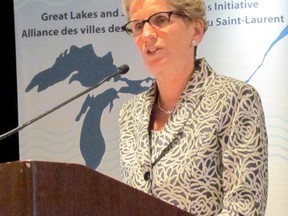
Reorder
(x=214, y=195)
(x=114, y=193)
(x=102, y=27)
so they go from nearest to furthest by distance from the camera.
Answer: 1. (x=114, y=193)
2. (x=214, y=195)
3. (x=102, y=27)

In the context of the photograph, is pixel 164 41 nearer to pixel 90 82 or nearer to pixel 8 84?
pixel 90 82

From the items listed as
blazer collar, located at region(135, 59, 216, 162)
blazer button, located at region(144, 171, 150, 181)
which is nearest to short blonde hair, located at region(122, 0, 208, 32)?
blazer collar, located at region(135, 59, 216, 162)

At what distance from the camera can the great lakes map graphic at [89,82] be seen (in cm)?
313

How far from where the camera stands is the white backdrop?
303 cm

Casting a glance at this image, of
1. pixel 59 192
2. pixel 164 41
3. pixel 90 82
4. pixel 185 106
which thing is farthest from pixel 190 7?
pixel 90 82

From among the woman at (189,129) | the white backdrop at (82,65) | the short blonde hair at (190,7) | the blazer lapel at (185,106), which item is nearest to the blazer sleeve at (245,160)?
the woman at (189,129)

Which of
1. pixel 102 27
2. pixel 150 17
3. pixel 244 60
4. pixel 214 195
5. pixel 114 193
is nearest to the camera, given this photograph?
pixel 114 193

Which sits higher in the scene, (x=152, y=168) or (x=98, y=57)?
(x=98, y=57)

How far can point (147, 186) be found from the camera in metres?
1.68

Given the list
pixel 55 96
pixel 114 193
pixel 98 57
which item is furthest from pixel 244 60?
pixel 114 193

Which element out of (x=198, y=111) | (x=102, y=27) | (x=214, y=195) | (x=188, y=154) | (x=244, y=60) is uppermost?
(x=102, y=27)

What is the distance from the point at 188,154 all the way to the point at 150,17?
1.26 ft

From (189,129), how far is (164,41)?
24 centimetres

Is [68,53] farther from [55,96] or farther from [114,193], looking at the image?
[114,193]
